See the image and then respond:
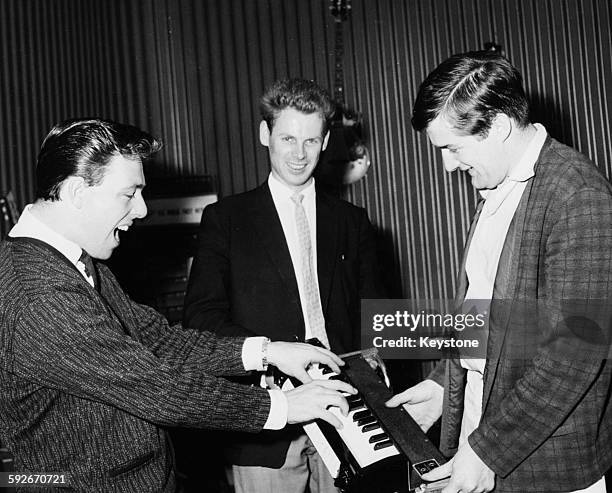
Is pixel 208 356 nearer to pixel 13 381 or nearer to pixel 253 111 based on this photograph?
pixel 13 381

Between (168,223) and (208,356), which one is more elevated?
(168,223)

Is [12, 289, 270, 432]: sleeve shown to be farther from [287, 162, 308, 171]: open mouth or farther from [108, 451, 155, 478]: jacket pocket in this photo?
[287, 162, 308, 171]: open mouth

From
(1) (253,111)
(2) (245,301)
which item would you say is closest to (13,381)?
(2) (245,301)

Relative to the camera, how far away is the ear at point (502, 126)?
170 cm

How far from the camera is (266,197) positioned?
9.06ft

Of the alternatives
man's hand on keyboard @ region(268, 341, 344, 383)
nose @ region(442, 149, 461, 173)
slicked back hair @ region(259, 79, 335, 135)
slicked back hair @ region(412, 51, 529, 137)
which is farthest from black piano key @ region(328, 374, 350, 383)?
slicked back hair @ region(259, 79, 335, 135)

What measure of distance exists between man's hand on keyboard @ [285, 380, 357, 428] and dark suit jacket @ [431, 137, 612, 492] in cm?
40

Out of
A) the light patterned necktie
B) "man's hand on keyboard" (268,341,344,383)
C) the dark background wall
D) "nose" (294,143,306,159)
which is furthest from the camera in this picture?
the dark background wall

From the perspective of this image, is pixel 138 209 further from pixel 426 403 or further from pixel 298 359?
pixel 426 403

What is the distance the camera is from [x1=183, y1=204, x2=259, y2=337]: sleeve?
2.45 m

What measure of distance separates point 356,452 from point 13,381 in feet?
3.06

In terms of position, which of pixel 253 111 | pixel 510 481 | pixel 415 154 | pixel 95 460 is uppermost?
pixel 253 111

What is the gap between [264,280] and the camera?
102 inches

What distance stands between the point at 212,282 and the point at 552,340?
146cm
